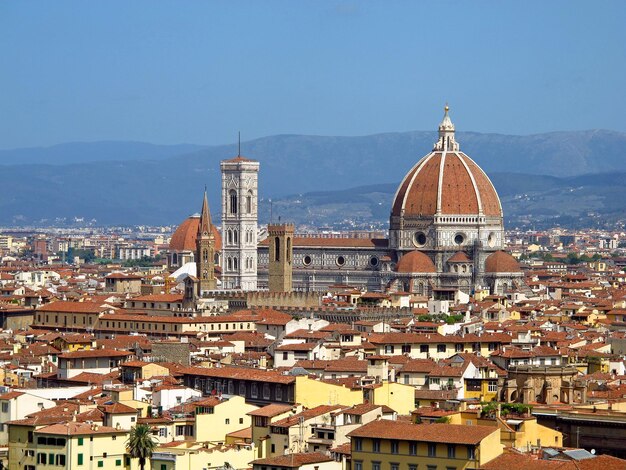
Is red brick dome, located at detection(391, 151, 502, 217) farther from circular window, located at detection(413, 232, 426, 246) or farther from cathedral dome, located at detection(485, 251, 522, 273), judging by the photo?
cathedral dome, located at detection(485, 251, 522, 273)

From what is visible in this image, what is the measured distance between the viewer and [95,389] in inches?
2191

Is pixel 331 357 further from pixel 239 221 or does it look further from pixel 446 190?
pixel 239 221

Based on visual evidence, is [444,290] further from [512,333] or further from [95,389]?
[95,389]

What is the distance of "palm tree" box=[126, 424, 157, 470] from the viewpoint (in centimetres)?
4231

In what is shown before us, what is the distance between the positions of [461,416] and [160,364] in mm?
19805

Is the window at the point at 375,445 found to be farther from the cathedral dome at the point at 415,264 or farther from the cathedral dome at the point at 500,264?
the cathedral dome at the point at 415,264

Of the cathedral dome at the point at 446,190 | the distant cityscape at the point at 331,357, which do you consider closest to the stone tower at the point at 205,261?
the distant cityscape at the point at 331,357

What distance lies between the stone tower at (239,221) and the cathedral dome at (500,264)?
50.2 ft

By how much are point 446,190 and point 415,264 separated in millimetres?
7647

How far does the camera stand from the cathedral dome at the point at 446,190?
443 ft

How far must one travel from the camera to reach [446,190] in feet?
444

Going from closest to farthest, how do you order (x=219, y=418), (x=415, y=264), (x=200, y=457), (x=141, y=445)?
(x=141, y=445), (x=200, y=457), (x=219, y=418), (x=415, y=264)

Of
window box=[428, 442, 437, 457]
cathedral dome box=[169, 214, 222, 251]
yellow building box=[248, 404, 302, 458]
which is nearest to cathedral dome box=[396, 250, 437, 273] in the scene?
cathedral dome box=[169, 214, 222, 251]

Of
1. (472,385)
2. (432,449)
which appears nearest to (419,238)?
(472,385)
